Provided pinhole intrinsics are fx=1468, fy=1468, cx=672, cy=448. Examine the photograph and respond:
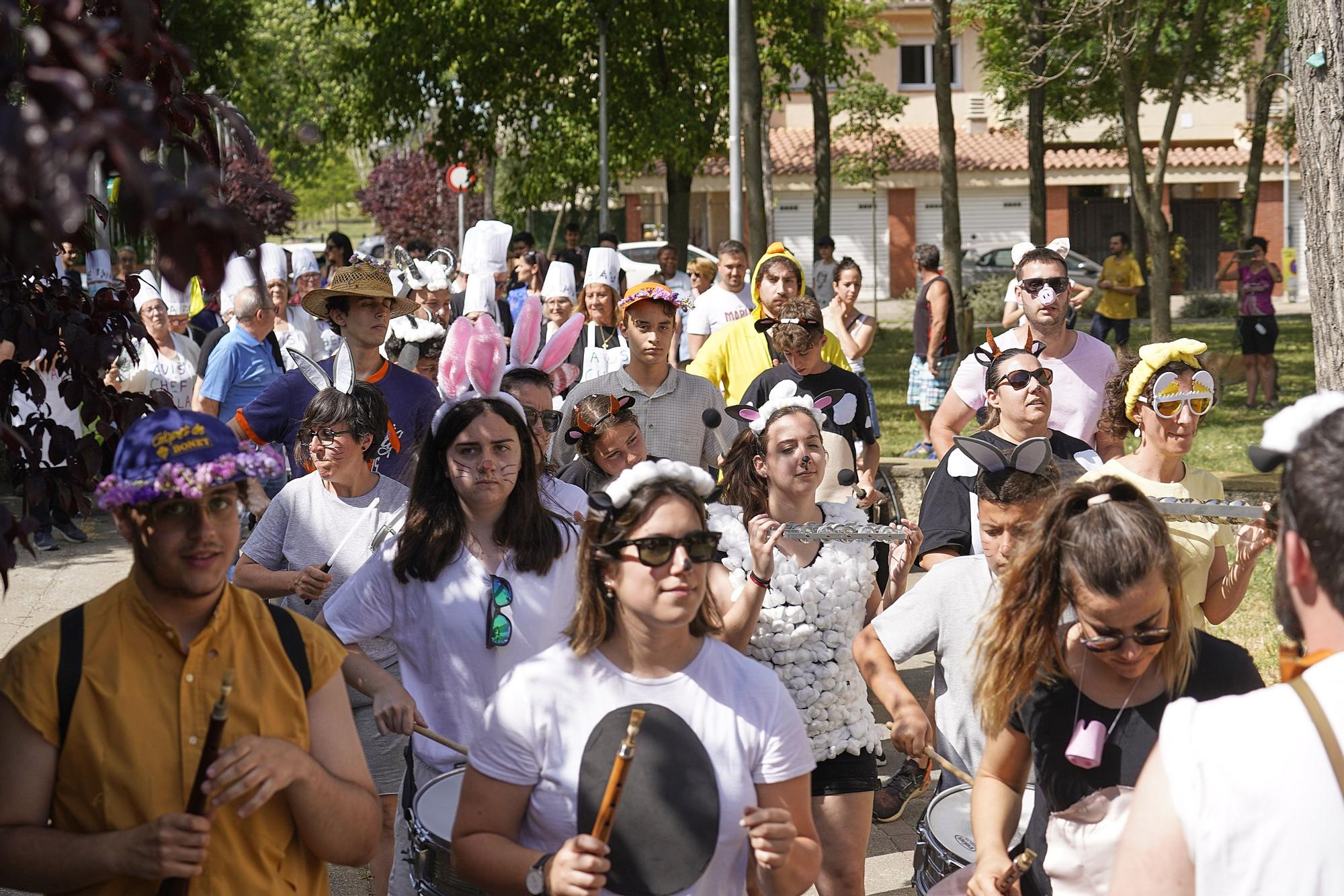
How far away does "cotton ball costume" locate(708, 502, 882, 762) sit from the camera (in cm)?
425

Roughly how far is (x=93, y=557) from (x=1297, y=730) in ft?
31.3

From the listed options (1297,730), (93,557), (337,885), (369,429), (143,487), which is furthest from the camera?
(93,557)

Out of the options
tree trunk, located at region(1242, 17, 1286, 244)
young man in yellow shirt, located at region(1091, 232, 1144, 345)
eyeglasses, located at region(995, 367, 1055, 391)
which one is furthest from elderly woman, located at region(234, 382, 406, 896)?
tree trunk, located at region(1242, 17, 1286, 244)

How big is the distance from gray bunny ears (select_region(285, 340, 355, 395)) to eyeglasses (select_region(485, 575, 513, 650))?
5.90 feet

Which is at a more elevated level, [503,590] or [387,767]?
[503,590]

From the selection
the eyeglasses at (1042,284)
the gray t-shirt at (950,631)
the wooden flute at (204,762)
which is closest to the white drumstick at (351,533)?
the gray t-shirt at (950,631)

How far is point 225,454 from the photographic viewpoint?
8.57 ft

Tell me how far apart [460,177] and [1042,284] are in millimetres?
18287

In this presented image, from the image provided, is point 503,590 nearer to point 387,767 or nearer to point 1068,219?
point 387,767

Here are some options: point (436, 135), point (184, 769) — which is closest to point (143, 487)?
point (184, 769)

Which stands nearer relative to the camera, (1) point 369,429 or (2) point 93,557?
(1) point 369,429

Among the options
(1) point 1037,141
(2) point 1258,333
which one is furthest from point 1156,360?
(1) point 1037,141

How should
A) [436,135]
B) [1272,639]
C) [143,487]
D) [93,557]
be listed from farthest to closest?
[436,135] → [93,557] → [1272,639] → [143,487]

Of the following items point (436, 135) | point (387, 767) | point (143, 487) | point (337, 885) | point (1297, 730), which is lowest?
point (337, 885)
